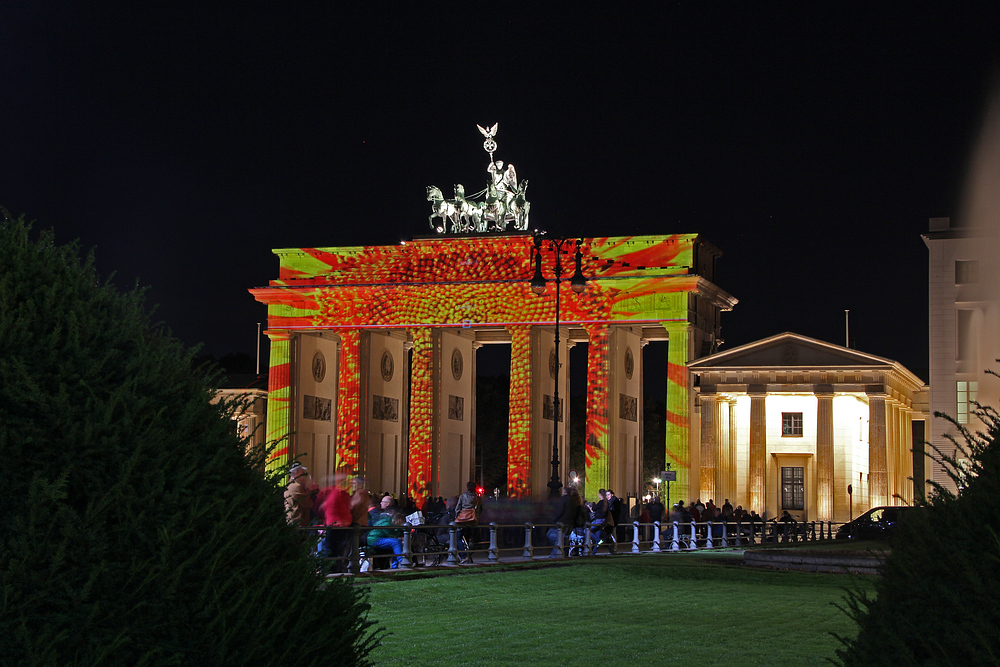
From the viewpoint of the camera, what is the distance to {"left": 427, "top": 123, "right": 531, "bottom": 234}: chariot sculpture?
Result: 246 feet

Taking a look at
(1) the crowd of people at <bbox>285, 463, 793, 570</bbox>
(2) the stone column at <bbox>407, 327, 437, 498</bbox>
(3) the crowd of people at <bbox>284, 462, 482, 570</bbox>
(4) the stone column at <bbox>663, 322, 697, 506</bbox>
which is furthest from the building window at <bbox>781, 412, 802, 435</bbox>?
(3) the crowd of people at <bbox>284, 462, 482, 570</bbox>

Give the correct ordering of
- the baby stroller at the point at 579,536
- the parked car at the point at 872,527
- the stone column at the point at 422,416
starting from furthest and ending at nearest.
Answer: the stone column at the point at 422,416
the parked car at the point at 872,527
the baby stroller at the point at 579,536

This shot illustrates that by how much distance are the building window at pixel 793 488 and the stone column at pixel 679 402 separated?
340 inches

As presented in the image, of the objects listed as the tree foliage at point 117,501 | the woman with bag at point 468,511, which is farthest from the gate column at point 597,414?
the tree foliage at point 117,501

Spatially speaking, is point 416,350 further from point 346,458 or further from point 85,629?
point 85,629

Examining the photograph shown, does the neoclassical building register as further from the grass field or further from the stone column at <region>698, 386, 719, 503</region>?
the grass field

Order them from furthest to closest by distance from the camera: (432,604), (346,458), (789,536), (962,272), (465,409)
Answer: (465,409), (346,458), (962,272), (789,536), (432,604)

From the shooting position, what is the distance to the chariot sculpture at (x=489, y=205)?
7488 cm

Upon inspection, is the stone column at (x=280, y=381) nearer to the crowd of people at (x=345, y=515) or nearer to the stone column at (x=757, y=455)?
the stone column at (x=757, y=455)

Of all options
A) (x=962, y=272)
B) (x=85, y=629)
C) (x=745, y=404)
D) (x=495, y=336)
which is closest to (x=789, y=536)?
(x=962, y=272)

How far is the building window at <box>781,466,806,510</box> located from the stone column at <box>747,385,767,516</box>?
5.65 meters

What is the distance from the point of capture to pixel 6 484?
439 cm

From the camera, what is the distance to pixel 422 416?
247ft

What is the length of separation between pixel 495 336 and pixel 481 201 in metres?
11.1
